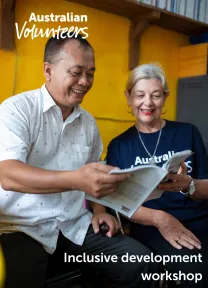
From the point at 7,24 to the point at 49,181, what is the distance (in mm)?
1010

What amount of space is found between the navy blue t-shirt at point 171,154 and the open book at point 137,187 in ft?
1.24

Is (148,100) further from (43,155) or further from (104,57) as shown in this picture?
(104,57)

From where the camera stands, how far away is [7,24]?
164 cm

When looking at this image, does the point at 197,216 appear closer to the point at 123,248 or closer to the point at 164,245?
the point at 164,245

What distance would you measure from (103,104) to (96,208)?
0.90 m

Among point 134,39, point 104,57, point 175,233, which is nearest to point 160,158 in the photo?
point 175,233

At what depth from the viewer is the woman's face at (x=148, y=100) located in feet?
4.60

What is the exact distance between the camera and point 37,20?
1.77 metres

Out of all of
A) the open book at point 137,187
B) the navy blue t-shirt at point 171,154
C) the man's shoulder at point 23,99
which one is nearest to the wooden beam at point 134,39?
the navy blue t-shirt at point 171,154

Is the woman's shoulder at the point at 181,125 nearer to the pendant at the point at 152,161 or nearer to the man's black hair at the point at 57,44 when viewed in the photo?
the pendant at the point at 152,161

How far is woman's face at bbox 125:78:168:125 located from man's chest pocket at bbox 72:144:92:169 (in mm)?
284

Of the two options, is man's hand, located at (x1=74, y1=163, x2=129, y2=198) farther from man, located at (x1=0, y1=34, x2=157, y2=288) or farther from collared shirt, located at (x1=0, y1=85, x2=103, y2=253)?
collared shirt, located at (x1=0, y1=85, x2=103, y2=253)

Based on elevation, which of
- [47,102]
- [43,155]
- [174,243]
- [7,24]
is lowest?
[174,243]

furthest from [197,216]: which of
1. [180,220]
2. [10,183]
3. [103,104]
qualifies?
[103,104]
